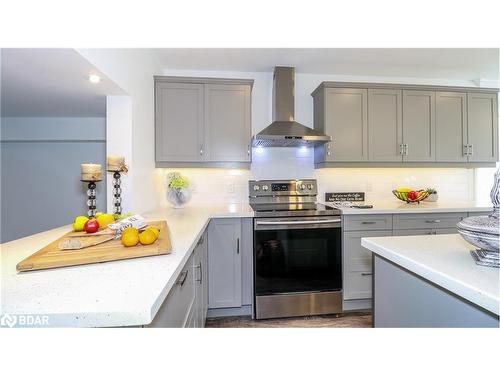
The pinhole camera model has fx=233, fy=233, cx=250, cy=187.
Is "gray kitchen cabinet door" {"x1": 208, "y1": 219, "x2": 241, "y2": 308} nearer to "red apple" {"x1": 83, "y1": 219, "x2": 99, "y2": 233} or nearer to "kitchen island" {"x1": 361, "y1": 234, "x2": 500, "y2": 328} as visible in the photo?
"red apple" {"x1": 83, "y1": 219, "x2": 99, "y2": 233}

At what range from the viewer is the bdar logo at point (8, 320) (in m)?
0.54

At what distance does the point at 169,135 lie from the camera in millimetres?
2383

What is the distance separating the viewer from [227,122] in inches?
95.3

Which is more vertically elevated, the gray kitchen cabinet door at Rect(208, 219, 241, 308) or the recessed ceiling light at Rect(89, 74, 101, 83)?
the recessed ceiling light at Rect(89, 74, 101, 83)

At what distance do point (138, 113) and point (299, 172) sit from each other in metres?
1.79

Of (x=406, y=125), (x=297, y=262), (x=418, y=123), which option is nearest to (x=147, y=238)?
(x=297, y=262)

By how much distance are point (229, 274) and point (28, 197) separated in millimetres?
2719

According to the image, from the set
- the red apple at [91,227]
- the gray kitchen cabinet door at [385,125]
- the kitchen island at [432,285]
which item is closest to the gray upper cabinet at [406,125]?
the gray kitchen cabinet door at [385,125]

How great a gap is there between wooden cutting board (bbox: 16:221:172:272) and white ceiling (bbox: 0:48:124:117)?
944mm

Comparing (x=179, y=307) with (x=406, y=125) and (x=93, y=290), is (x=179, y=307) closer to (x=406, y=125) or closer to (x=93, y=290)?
(x=93, y=290)

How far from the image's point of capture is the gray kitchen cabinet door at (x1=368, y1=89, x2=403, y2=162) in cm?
253

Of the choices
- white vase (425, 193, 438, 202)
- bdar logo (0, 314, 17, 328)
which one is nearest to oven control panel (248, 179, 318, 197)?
white vase (425, 193, 438, 202)
